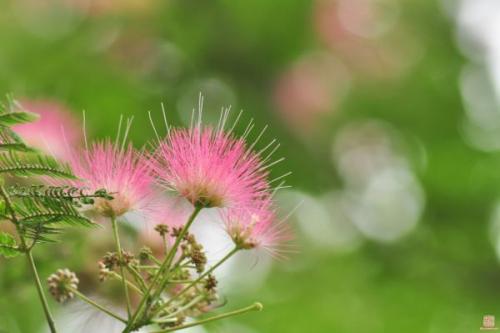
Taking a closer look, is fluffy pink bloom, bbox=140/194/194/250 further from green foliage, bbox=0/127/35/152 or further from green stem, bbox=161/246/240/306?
green foliage, bbox=0/127/35/152

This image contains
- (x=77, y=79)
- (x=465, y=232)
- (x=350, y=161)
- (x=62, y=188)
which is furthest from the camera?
(x=350, y=161)

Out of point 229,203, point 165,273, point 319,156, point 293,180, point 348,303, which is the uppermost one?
point 319,156

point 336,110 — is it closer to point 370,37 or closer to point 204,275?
point 370,37

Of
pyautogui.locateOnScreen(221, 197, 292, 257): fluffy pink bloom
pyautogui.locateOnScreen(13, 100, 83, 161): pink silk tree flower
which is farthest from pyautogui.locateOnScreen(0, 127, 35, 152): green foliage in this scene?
pyautogui.locateOnScreen(13, 100, 83, 161): pink silk tree flower

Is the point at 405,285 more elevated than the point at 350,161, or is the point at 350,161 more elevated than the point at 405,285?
the point at 350,161

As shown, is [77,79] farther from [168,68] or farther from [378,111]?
[378,111]

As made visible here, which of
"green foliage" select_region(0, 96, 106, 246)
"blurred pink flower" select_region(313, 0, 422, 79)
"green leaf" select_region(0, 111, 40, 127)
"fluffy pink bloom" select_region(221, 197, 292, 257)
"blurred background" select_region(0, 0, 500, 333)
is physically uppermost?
"blurred pink flower" select_region(313, 0, 422, 79)

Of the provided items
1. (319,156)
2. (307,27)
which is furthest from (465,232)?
(307,27)

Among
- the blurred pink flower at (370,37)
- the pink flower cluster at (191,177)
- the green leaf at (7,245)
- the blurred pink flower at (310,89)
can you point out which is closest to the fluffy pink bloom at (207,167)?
the pink flower cluster at (191,177)
